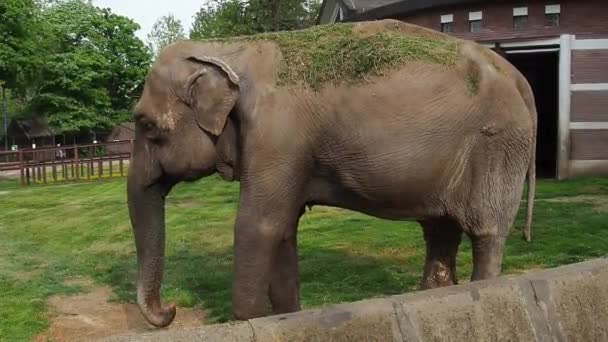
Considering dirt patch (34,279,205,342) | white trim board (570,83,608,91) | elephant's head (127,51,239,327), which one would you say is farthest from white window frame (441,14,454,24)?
elephant's head (127,51,239,327)

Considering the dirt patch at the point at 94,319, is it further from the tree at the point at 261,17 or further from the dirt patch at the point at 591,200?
the tree at the point at 261,17

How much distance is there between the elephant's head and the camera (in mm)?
3867

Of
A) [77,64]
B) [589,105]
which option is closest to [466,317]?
[589,105]

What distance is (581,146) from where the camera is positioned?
51.3 ft

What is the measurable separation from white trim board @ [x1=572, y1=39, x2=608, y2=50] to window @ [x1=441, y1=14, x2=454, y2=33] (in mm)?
2849

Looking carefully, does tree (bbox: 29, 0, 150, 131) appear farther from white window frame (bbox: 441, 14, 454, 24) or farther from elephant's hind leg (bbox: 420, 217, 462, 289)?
elephant's hind leg (bbox: 420, 217, 462, 289)

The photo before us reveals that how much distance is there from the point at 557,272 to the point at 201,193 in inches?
520

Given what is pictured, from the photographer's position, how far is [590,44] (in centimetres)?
1533

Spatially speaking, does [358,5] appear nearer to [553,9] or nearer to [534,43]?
[534,43]

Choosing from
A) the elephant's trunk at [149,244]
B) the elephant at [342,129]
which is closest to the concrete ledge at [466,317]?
the elephant at [342,129]

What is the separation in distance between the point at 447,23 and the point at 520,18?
1726mm

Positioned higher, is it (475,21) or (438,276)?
(475,21)

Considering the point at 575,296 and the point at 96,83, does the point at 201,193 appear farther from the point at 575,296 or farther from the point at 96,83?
the point at 96,83

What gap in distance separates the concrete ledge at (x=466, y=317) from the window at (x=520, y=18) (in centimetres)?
1346
